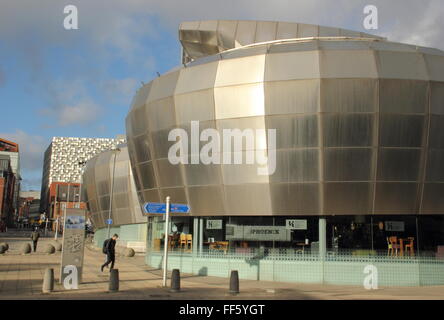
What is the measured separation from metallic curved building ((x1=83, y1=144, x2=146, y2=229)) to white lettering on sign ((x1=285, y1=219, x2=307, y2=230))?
31923 millimetres

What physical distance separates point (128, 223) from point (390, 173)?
37.6 metres

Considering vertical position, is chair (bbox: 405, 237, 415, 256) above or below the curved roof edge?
below

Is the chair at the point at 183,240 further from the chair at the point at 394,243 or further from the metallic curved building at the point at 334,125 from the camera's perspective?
the chair at the point at 394,243

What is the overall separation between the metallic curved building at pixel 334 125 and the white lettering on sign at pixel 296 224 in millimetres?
460

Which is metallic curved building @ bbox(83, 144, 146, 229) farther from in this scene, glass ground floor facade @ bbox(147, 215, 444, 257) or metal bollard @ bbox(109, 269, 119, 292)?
metal bollard @ bbox(109, 269, 119, 292)

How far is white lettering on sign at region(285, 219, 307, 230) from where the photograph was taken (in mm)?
21656

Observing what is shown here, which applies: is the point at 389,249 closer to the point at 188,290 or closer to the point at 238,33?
the point at 188,290

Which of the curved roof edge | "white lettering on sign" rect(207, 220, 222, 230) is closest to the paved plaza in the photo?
"white lettering on sign" rect(207, 220, 222, 230)

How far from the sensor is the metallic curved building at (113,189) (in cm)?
5256

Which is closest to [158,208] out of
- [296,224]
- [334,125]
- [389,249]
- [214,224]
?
[214,224]

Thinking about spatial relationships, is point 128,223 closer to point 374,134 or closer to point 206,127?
point 206,127

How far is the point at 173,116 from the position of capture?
2348 centimetres

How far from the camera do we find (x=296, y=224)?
71.2 feet

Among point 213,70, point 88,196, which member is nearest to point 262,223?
point 213,70
